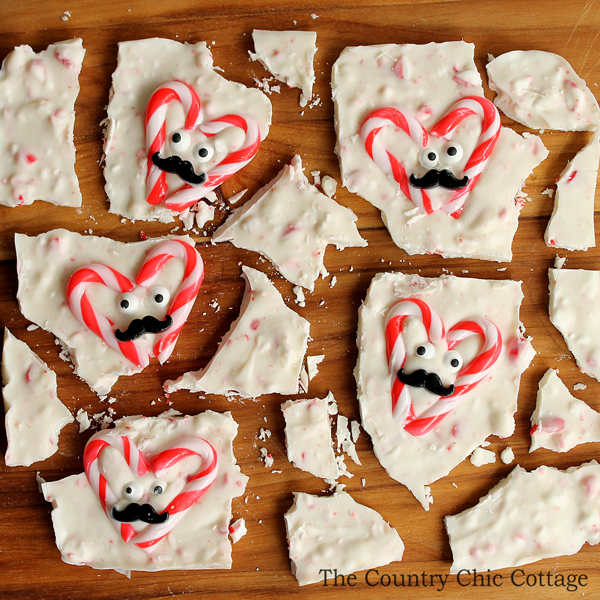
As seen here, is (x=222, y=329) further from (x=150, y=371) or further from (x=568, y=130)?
(x=568, y=130)

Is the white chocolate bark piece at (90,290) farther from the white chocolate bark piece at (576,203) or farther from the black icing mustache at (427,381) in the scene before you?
the white chocolate bark piece at (576,203)

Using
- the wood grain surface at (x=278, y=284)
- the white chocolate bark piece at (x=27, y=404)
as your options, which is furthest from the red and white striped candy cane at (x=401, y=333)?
the white chocolate bark piece at (x=27, y=404)

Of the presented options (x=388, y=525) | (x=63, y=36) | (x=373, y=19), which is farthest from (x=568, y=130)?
(x=63, y=36)

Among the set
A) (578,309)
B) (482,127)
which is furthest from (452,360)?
(482,127)

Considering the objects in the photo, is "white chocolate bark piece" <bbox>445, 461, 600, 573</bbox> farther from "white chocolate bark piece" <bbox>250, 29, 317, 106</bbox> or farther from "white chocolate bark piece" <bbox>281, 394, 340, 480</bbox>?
"white chocolate bark piece" <bbox>250, 29, 317, 106</bbox>

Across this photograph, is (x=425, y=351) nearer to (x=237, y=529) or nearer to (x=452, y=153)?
(x=452, y=153)

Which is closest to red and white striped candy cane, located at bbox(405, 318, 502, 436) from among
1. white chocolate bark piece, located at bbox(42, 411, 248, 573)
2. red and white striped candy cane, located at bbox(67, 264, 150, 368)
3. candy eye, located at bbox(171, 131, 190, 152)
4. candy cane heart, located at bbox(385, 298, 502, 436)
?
candy cane heart, located at bbox(385, 298, 502, 436)
